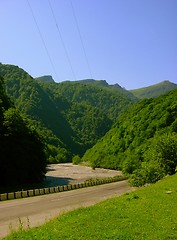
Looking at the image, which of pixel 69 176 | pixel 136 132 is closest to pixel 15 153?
pixel 69 176

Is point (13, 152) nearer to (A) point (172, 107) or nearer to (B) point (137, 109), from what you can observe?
(A) point (172, 107)

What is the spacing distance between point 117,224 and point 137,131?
120219mm

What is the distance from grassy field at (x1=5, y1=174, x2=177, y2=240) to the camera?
13.3m

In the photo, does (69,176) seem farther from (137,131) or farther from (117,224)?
(117,224)

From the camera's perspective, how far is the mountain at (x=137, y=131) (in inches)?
4798

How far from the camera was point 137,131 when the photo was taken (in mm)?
133875

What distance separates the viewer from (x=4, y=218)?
22.4 m

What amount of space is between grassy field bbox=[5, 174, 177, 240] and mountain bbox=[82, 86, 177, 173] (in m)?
95.4

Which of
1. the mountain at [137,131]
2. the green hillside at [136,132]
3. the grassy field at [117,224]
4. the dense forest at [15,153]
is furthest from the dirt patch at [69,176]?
the grassy field at [117,224]

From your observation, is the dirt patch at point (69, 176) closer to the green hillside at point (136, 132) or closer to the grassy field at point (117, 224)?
the green hillside at point (136, 132)

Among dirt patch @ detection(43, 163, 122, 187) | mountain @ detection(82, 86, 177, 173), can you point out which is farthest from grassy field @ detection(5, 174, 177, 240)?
mountain @ detection(82, 86, 177, 173)

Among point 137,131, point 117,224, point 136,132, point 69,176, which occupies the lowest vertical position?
point 69,176

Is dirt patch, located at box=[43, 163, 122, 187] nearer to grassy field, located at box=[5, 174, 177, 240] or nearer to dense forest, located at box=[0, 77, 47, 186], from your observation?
dense forest, located at box=[0, 77, 47, 186]

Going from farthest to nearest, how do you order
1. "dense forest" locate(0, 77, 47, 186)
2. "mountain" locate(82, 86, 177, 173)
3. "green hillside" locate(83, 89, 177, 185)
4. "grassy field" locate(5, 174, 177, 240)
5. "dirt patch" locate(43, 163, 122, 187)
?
"mountain" locate(82, 86, 177, 173) → "green hillside" locate(83, 89, 177, 185) → "dirt patch" locate(43, 163, 122, 187) → "dense forest" locate(0, 77, 47, 186) → "grassy field" locate(5, 174, 177, 240)
